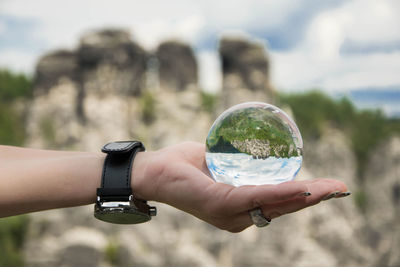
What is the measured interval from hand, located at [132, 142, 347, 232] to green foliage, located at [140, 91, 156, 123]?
15.5 meters

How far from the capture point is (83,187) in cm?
156

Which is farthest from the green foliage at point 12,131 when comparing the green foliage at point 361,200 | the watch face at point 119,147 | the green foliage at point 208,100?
the watch face at point 119,147

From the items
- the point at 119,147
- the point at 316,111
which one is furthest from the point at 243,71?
Answer: the point at 119,147

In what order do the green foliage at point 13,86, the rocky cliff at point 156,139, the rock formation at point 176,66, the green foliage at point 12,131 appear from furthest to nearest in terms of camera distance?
the green foliage at point 13,86 < the rock formation at point 176,66 < the green foliage at point 12,131 < the rocky cliff at point 156,139

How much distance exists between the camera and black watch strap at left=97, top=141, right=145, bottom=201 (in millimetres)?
1484

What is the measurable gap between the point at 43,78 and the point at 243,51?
6.74 m

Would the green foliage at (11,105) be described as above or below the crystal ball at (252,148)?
below

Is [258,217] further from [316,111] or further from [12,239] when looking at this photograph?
[316,111]

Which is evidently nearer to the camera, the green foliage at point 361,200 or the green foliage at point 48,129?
the green foliage at point 48,129

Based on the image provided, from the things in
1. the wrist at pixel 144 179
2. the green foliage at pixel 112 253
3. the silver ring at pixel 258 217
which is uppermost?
the wrist at pixel 144 179

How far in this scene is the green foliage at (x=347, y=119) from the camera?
25.6 metres

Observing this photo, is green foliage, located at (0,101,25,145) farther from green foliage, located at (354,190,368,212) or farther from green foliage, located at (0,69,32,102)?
green foliage, located at (354,190,368,212)

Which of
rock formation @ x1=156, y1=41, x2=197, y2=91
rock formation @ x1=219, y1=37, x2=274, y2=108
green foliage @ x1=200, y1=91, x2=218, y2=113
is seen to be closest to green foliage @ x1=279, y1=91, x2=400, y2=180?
green foliage @ x1=200, y1=91, x2=218, y2=113

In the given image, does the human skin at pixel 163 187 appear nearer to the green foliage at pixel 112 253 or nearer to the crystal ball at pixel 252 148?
the crystal ball at pixel 252 148
